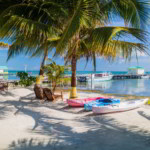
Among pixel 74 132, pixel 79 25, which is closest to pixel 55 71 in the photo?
pixel 74 132

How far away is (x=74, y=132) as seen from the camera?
4203mm

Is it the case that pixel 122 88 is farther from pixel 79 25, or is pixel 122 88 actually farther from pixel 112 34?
pixel 79 25

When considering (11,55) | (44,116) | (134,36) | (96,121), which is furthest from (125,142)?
(11,55)

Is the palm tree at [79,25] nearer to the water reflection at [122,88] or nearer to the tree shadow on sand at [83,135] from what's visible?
the tree shadow on sand at [83,135]

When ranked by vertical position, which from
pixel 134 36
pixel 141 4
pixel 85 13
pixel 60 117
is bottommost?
pixel 60 117

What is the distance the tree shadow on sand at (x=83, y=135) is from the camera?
334 cm

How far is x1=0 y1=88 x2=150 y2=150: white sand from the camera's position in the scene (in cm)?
338

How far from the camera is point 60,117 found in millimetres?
5703

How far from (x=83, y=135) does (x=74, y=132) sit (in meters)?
0.30

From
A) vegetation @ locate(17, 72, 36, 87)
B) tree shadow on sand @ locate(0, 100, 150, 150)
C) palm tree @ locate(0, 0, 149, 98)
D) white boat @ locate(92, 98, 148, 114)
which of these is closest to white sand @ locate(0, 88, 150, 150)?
tree shadow on sand @ locate(0, 100, 150, 150)

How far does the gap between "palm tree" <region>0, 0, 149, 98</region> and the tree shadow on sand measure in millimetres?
2067

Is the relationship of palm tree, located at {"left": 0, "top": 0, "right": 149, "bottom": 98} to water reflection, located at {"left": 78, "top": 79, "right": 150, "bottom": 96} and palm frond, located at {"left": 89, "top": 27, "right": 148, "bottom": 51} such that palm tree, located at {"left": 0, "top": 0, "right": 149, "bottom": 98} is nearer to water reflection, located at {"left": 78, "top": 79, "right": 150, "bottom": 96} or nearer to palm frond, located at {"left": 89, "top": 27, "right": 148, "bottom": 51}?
palm frond, located at {"left": 89, "top": 27, "right": 148, "bottom": 51}

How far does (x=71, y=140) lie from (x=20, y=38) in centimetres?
417

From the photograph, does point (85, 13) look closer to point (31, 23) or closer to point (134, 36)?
point (134, 36)
